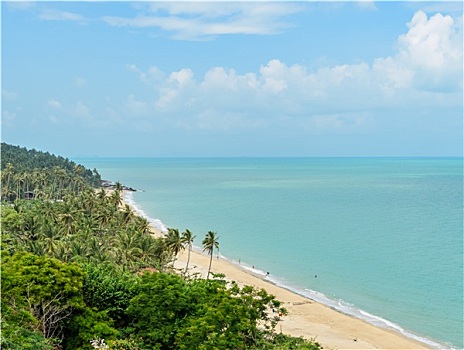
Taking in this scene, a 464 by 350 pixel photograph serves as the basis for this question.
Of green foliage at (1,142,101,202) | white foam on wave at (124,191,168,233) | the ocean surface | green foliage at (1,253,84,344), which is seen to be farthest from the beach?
green foliage at (1,142,101,202)

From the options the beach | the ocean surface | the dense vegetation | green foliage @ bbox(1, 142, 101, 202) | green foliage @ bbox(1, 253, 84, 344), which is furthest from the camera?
green foliage @ bbox(1, 142, 101, 202)

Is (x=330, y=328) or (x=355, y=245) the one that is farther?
(x=355, y=245)

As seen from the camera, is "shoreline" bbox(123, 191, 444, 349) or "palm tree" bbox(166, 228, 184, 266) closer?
"shoreline" bbox(123, 191, 444, 349)

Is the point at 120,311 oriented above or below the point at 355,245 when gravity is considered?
above

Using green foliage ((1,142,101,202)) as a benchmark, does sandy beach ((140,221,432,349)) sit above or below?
below

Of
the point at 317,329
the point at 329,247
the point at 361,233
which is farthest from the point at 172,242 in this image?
the point at 361,233

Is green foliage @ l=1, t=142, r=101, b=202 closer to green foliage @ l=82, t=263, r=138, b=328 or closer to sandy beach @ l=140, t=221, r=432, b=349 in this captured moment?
sandy beach @ l=140, t=221, r=432, b=349

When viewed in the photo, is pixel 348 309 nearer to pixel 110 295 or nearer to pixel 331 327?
pixel 331 327

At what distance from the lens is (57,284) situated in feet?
65.9

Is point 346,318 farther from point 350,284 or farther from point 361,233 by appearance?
point 361,233

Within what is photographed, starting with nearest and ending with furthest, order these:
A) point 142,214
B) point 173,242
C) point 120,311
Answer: point 120,311, point 173,242, point 142,214

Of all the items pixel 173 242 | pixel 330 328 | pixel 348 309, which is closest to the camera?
pixel 330 328

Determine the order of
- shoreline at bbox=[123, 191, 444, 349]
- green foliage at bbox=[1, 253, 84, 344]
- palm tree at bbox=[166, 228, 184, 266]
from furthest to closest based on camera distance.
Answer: palm tree at bbox=[166, 228, 184, 266], shoreline at bbox=[123, 191, 444, 349], green foliage at bbox=[1, 253, 84, 344]

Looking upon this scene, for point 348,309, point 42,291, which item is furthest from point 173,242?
point 42,291
